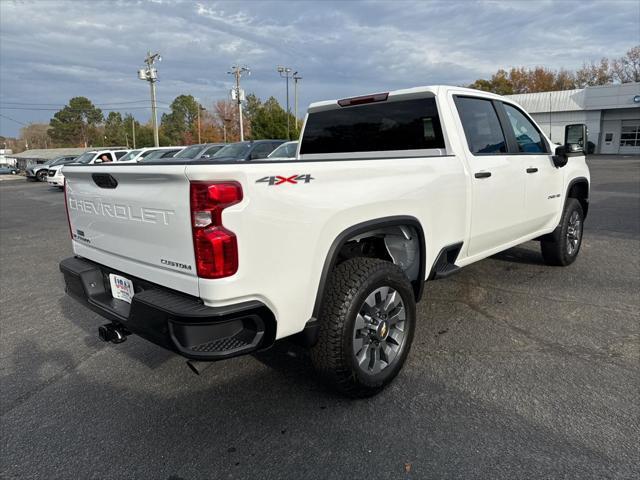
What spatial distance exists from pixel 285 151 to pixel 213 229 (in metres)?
14.7

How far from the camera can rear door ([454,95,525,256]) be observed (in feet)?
12.5

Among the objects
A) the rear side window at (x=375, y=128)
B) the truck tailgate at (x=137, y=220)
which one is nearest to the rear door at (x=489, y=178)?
the rear side window at (x=375, y=128)

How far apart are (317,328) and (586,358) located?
2.14m

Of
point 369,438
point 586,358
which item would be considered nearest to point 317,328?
point 369,438

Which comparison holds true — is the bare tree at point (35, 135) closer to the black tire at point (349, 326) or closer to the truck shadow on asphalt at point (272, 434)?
the truck shadow on asphalt at point (272, 434)

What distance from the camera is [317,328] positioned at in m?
2.65

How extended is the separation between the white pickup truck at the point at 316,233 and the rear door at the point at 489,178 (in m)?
0.02

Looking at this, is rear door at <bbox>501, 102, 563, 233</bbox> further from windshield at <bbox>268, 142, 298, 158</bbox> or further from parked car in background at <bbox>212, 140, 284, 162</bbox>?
parked car in background at <bbox>212, 140, 284, 162</bbox>

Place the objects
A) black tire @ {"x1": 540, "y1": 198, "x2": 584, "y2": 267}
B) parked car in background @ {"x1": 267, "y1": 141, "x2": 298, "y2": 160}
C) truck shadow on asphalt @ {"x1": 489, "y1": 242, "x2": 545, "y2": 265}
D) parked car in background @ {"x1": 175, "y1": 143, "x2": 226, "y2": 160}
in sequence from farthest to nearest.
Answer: parked car in background @ {"x1": 175, "y1": 143, "x2": 226, "y2": 160}
parked car in background @ {"x1": 267, "y1": 141, "x2": 298, "y2": 160}
truck shadow on asphalt @ {"x1": 489, "y1": 242, "x2": 545, "y2": 265}
black tire @ {"x1": 540, "y1": 198, "x2": 584, "y2": 267}

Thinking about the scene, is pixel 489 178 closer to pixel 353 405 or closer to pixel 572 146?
pixel 572 146

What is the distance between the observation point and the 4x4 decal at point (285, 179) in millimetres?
2252

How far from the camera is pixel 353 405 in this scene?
2.89 metres

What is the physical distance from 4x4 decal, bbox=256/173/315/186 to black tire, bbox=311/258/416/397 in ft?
2.18

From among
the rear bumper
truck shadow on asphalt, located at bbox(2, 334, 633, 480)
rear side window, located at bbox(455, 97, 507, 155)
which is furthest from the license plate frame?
rear side window, located at bbox(455, 97, 507, 155)
